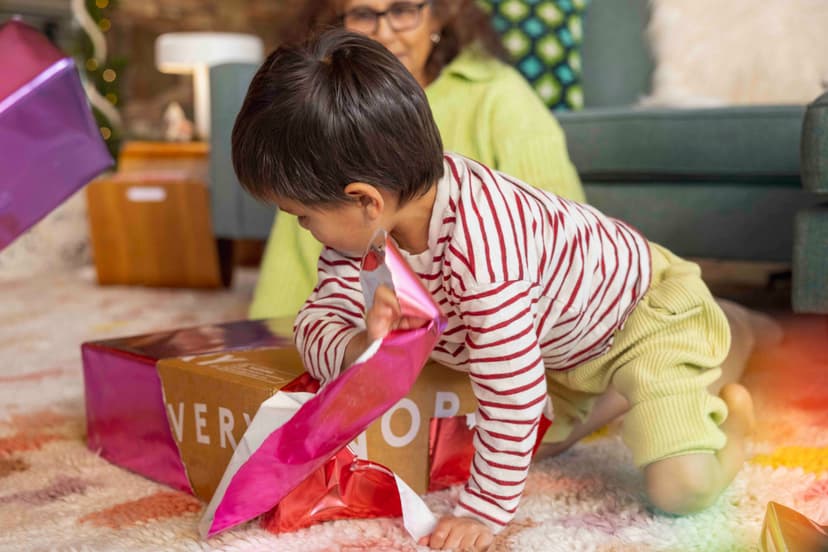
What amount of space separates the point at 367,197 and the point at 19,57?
13.6 inches

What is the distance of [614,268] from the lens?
897mm

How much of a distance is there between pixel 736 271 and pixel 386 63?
192 cm

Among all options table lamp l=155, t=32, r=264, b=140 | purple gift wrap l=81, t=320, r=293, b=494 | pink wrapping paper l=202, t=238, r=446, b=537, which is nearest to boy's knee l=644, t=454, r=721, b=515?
pink wrapping paper l=202, t=238, r=446, b=537

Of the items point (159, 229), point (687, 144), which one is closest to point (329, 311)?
point (687, 144)

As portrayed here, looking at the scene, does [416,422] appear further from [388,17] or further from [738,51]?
[738,51]

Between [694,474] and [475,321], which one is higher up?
[475,321]

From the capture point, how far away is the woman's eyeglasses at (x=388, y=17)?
1.28m

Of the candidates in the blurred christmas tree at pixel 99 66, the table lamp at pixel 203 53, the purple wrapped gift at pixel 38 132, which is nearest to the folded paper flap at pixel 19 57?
the purple wrapped gift at pixel 38 132

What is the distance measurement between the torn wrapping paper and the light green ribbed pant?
0.53ft

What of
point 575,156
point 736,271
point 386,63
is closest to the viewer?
point 386,63

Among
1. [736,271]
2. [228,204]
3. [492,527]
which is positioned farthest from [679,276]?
[736,271]

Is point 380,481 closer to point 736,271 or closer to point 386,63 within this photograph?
point 386,63

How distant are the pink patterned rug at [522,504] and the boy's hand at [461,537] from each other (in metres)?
0.02

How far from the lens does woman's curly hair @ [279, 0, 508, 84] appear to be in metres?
1.40
